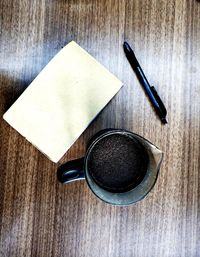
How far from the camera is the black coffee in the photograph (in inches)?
27.0

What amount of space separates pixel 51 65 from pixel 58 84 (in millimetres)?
33

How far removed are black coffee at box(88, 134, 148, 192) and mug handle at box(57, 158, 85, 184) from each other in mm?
24

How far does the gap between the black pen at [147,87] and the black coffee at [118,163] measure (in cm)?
10

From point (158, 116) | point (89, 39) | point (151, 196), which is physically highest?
point (89, 39)

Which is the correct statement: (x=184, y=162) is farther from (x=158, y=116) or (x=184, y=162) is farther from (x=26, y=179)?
(x=26, y=179)

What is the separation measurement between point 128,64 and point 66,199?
0.26m

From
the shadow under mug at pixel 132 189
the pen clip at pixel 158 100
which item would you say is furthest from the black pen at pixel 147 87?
the shadow under mug at pixel 132 189

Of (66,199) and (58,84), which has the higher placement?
(58,84)

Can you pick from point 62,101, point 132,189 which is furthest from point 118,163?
point 62,101

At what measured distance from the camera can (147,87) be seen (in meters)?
0.77

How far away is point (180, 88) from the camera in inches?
31.0

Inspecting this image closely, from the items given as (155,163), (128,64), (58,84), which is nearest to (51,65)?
(58,84)

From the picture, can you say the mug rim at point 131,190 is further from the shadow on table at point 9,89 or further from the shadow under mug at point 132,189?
the shadow on table at point 9,89

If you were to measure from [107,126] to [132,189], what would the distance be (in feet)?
0.44
